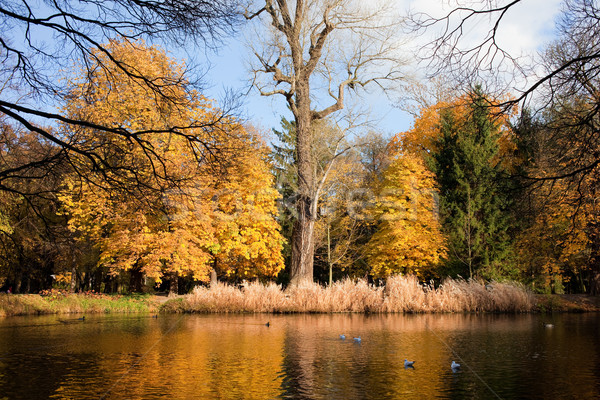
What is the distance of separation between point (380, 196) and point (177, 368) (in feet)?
77.4

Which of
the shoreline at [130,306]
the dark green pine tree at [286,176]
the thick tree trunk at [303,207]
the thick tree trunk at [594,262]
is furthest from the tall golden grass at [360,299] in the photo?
the dark green pine tree at [286,176]

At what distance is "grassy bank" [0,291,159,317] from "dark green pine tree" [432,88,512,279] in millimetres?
14760

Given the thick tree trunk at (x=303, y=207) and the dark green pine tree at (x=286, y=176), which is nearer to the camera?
the thick tree trunk at (x=303, y=207)

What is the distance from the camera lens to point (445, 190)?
2931 centimetres

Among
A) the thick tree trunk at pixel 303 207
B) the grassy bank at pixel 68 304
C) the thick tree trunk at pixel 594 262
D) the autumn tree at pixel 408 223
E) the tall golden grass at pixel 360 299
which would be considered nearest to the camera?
the tall golden grass at pixel 360 299

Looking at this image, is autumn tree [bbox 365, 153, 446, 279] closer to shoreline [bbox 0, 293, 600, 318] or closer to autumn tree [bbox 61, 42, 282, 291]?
autumn tree [bbox 61, 42, 282, 291]

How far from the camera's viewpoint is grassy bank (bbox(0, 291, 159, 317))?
816 inches

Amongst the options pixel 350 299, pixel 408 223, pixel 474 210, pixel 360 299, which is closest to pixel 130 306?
pixel 350 299

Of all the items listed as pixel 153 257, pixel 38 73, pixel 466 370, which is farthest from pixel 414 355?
→ pixel 153 257

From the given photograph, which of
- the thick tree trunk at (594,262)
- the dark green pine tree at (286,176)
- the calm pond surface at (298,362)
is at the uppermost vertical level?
the dark green pine tree at (286,176)

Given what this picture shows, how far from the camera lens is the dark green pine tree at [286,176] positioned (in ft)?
117

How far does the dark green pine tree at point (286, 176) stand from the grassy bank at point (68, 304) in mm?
13384

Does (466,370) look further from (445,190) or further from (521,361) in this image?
(445,190)

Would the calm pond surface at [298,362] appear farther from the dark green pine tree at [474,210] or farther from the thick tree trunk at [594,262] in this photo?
→ the dark green pine tree at [474,210]
